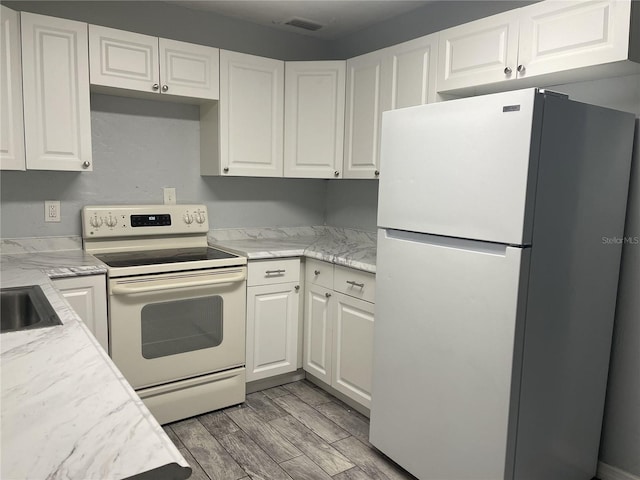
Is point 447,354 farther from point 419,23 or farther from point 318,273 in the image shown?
point 419,23

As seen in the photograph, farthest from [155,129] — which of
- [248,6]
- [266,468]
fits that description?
[266,468]

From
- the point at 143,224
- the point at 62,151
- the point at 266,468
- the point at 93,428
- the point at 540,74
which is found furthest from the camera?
the point at 143,224

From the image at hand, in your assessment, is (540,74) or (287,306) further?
(287,306)

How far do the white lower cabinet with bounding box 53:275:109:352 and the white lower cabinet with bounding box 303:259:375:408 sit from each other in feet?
3.80

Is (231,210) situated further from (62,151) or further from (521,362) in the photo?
(521,362)

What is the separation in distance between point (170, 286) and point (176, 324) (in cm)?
22

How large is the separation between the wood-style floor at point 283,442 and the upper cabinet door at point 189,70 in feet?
5.96

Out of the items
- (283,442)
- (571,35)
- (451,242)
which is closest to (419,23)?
(571,35)

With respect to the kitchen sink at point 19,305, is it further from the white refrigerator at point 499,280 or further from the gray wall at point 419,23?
the gray wall at point 419,23

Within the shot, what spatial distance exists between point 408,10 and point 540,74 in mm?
1285

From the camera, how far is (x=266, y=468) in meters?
2.22

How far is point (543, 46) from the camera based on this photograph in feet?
6.63

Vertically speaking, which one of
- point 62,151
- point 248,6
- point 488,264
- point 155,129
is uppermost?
point 248,6

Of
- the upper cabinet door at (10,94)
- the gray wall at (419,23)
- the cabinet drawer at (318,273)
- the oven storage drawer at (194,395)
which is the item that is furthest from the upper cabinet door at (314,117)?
the upper cabinet door at (10,94)
